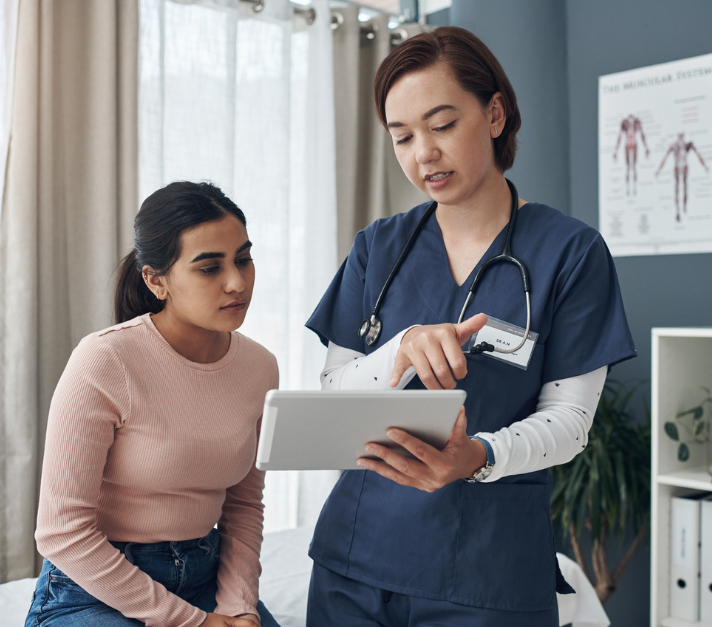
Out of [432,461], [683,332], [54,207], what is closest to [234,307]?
[432,461]

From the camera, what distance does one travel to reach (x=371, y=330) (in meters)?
1.19

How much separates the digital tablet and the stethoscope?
0.21 meters

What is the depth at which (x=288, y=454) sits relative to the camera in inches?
35.7

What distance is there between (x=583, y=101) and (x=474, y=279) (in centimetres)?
203

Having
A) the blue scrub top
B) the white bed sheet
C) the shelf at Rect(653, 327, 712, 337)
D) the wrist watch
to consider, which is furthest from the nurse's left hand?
the shelf at Rect(653, 327, 712, 337)

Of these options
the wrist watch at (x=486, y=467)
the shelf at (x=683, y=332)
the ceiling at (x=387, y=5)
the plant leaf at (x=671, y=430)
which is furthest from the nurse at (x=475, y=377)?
the ceiling at (x=387, y=5)

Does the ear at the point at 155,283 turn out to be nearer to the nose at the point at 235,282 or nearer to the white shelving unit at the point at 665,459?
the nose at the point at 235,282

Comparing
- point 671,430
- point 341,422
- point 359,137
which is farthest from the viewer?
point 359,137

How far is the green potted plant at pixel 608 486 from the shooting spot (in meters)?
2.43

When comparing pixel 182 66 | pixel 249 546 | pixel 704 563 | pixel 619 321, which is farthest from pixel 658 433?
pixel 182 66

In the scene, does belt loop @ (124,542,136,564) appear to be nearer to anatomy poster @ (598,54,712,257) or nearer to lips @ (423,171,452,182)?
lips @ (423,171,452,182)

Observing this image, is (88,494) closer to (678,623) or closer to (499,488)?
(499,488)

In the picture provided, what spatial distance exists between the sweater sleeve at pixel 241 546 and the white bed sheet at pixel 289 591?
1.05ft

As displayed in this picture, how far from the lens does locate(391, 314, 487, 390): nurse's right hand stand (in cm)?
95
